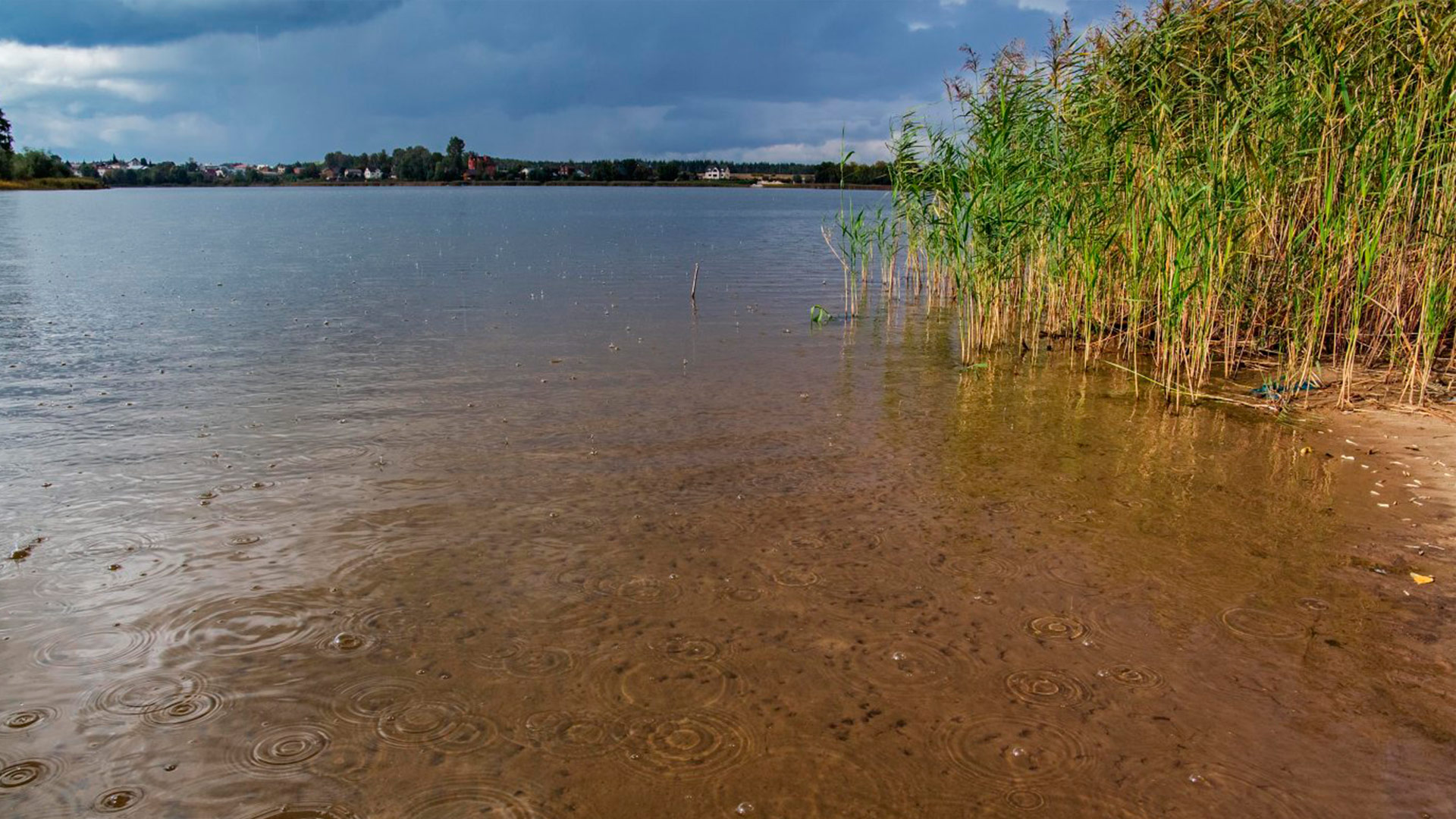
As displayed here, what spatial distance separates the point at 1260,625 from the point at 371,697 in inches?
185

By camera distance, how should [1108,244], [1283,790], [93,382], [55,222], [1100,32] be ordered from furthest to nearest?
[55,222], [1100,32], [1108,244], [93,382], [1283,790]

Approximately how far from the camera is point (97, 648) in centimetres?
444

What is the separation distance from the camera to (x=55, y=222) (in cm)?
4450

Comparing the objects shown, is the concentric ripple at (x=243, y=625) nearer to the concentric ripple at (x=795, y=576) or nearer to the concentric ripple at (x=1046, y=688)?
the concentric ripple at (x=795, y=576)

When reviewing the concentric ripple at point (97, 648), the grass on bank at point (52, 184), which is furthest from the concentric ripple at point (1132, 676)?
the grass on bank at point (52, 184)

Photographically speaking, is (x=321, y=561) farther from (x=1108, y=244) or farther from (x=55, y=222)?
(x=55, y=222)

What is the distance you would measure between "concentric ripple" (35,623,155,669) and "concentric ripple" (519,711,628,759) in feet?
7.26

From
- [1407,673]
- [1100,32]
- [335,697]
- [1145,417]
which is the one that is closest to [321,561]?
[335,697]

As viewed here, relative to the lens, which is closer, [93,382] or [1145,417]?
[1145,417]

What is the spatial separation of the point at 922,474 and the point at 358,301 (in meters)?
14.0

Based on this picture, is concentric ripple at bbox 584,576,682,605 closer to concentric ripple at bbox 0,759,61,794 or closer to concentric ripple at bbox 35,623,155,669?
concentric ripple at bbox 35,623,155,669

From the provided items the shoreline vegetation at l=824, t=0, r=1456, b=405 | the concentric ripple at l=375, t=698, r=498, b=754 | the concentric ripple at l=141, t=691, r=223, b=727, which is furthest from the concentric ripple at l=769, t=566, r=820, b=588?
the shoreline vegetation at l=824, t=0, r=1456, b=405

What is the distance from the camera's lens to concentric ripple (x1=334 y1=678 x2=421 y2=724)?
391 cm

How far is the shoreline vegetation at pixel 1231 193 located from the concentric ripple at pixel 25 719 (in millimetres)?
9797
